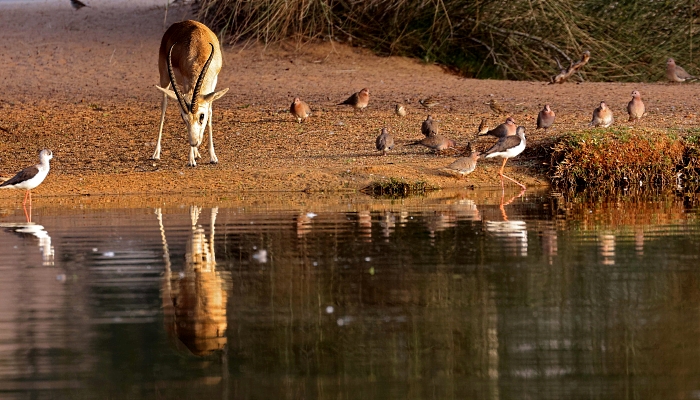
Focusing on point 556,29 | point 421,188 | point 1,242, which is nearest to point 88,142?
point 421,188

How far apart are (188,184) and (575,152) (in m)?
5.39

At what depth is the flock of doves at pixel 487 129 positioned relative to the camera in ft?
50.6

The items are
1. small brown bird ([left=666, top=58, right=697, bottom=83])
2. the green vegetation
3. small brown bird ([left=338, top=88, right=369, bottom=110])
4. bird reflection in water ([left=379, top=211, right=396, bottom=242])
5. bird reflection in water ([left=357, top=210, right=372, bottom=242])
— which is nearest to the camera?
bird reflection in water ([left=357, top=210, right=372, bottom=242])

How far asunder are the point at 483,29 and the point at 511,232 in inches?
591

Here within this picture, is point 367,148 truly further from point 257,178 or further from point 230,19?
point 230,19

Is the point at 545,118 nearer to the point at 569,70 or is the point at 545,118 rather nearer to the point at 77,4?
the point at 569,70

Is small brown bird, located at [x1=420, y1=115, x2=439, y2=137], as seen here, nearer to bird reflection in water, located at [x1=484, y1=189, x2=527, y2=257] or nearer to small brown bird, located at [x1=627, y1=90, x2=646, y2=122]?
small brown bird, located at [x1=627, y1=90, x2=646, y2=122]

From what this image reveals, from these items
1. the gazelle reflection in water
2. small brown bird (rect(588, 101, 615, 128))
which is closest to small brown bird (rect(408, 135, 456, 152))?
small brown bird (rect(588, 101, 615, 128))

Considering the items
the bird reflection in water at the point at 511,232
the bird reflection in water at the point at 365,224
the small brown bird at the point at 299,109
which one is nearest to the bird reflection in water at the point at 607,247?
the bird reflection in water at the point at 511,232

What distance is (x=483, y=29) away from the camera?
2541cm

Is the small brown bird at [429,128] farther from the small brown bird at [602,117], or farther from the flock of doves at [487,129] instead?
the small brown bird at [602,117]

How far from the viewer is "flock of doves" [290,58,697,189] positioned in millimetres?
15430

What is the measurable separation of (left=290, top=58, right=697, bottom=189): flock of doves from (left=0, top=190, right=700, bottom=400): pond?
9.91 feet

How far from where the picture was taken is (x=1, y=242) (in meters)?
11.0
